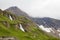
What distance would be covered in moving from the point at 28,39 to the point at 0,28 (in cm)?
2453

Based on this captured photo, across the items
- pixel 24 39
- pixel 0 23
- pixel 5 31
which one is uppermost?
pixel 0 23

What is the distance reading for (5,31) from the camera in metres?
175

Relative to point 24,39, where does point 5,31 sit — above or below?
above

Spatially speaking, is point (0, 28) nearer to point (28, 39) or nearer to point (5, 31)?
point (5, 31)

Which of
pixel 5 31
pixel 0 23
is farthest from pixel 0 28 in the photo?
pixel 0 23

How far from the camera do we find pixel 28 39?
554 ft

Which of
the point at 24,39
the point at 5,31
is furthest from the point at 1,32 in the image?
the point at 24,39

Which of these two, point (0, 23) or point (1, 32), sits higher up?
point (0, 23)

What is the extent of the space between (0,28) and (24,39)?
25.1 meters

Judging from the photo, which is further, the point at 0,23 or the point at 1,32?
the point at 0,23

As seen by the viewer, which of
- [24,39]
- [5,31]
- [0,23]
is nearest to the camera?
[24,39]

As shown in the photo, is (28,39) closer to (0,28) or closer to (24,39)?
(24,39)

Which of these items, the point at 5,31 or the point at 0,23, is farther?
the point at 0,23

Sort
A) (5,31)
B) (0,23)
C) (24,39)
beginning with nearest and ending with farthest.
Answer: (24,39), (5,31), (0,23)
